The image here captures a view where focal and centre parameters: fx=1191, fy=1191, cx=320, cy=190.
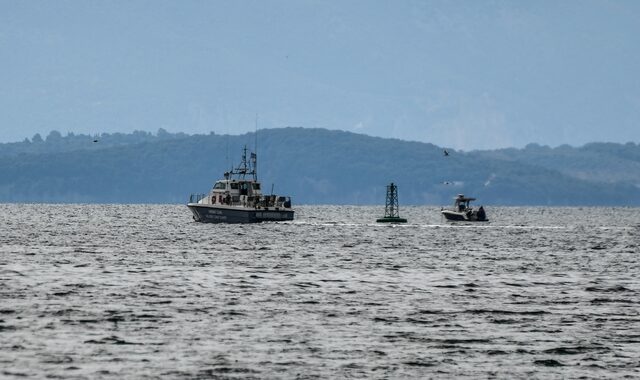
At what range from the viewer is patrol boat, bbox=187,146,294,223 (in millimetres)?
141625

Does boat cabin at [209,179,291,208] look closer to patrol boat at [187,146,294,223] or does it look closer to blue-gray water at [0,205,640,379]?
patrol boat at [187,146,294,223]

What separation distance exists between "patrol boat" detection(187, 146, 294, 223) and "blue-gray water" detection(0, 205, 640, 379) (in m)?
54.3

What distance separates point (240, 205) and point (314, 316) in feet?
326

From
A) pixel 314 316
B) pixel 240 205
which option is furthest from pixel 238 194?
pixel 314 316

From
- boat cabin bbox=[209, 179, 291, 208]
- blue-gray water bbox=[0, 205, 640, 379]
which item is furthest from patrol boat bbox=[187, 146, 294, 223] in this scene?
blue-gray water bbox=[0, 205, 640, 379]

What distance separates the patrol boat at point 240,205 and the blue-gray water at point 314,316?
54.3 metres

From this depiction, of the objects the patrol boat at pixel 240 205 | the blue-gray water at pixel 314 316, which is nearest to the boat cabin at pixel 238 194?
the patrol boat at pixel 240 205

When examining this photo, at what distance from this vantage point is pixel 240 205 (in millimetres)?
143875

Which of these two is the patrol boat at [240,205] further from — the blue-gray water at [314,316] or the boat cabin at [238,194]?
the blue-gray water at [314,316]

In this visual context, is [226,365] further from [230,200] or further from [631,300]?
[230,200]

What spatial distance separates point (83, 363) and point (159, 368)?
2.34 meters

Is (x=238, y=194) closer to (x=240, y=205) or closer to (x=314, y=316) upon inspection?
(x=240, y=205)

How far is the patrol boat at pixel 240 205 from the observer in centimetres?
14162

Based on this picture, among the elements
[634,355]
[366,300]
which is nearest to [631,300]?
[366,300]
